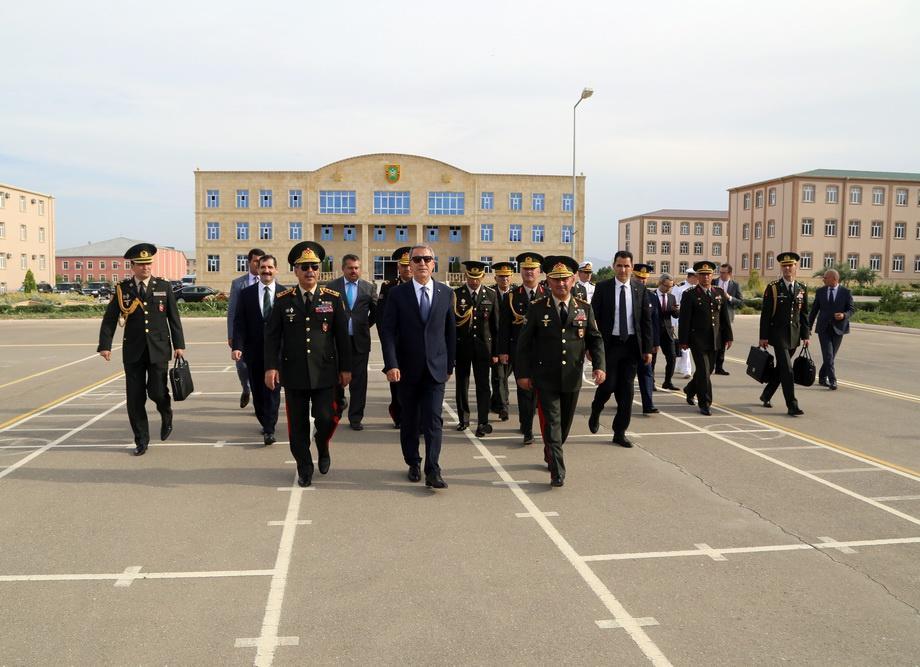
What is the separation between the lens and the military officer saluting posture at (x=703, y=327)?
400 inches

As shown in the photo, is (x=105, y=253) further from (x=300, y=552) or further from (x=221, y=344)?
(x=300, y=552)

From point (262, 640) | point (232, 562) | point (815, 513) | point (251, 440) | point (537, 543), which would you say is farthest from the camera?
point (251, 440)

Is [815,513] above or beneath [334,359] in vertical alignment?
beneath

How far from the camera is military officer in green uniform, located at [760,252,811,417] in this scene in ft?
33.4

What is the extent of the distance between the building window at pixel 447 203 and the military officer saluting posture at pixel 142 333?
6693cm

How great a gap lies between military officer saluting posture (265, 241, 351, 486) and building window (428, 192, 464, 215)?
224 ft

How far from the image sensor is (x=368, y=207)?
240 feet

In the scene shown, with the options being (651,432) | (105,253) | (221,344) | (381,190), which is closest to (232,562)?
(651,432)

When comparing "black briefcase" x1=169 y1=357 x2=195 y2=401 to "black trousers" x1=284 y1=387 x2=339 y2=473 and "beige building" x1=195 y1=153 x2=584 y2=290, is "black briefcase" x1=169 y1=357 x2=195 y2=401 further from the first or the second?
"beige building" x1=195 y1=153 x2=584 y2=290

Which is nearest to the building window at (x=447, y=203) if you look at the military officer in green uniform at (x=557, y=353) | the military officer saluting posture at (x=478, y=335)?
the military officer saluting posture at (x=478, y=335)

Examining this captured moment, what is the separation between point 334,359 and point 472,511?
1.90 meters

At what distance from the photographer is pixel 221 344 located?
2177 centimetres

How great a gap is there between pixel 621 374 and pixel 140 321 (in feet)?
17.3

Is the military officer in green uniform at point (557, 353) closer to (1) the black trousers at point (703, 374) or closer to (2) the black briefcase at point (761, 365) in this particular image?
(1) the black trousers at point (703, 374)
